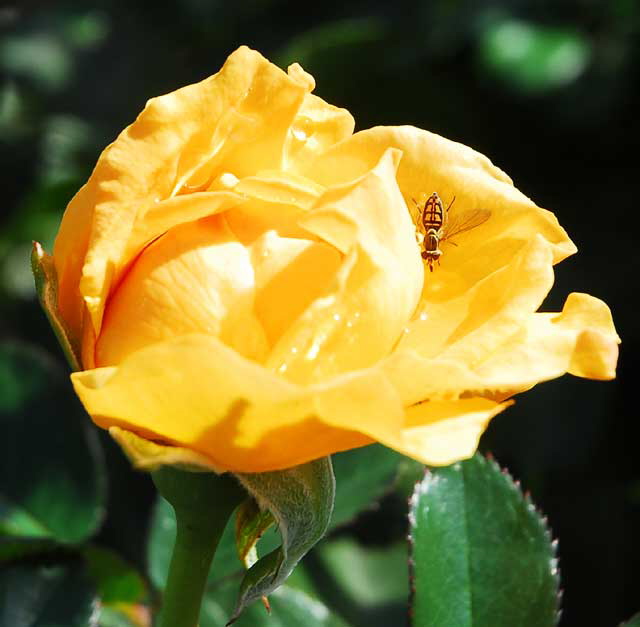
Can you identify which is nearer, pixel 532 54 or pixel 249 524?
pixel 249 524

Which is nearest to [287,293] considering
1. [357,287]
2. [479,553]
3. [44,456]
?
[357,287]

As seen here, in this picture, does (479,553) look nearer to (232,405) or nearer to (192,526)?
(192,526)

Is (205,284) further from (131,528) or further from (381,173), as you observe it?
(131,528)

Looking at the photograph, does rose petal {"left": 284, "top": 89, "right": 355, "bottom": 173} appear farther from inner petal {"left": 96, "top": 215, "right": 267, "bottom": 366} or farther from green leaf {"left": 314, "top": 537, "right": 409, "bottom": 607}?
green leaf {"left": 314, "top": 537, "right": 409, "bottom": 607}

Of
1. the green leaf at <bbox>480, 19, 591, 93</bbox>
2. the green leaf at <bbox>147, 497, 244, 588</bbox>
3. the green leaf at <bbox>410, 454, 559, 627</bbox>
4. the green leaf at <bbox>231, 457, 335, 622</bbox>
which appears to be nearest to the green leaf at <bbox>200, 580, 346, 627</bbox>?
the green leaf at <bbox>147, 497, 244, 588</bbox>

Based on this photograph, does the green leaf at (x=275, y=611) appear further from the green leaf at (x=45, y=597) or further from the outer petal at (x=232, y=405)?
the outer petal at (x=232, y=405)

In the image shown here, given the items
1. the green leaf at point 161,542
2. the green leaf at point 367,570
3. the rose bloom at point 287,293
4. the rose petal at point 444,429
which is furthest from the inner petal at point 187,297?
the green leaf at point 367,570
